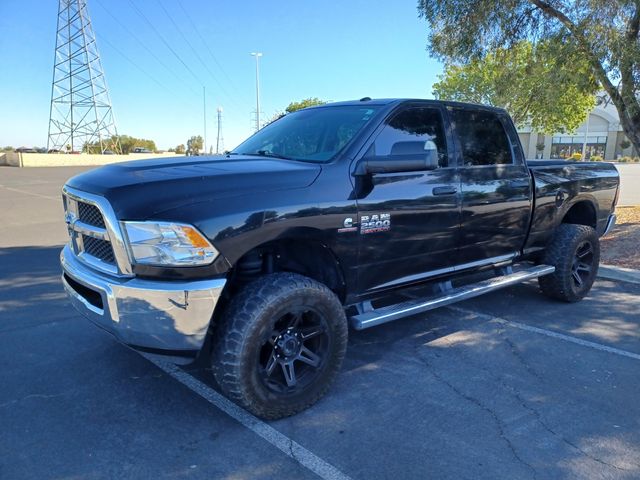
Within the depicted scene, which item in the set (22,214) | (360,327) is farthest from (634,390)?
(22,214)

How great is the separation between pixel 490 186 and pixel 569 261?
1.59 m

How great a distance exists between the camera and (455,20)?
31.9 feet

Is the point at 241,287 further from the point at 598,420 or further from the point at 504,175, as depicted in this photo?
the point at 504,175

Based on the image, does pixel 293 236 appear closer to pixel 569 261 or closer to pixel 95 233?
pixel 95 233

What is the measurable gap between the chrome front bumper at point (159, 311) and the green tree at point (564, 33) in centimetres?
849

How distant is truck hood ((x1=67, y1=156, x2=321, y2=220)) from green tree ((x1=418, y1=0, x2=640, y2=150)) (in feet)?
24.8

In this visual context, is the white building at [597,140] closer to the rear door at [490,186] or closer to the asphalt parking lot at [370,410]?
the rear door at [490,186]

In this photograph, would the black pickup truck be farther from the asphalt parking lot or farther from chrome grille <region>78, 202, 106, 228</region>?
the asphalt parking lot

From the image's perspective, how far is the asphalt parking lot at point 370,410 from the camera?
2592 millimetres

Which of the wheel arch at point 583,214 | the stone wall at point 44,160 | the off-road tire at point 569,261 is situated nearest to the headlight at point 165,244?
the off-road tire at point 569,261

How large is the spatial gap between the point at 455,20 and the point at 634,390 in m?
8.40

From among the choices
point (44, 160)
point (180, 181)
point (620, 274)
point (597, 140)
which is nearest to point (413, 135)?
point (180, 181)

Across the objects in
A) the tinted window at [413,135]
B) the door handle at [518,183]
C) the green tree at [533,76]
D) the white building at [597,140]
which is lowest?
the door handle at [518,183]

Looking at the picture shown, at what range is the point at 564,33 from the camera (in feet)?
29.6
